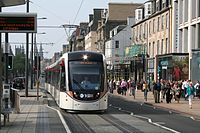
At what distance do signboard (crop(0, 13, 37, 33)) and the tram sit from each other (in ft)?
21.1

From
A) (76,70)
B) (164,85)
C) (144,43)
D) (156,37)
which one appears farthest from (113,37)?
(76,70)

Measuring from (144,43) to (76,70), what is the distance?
53.0m

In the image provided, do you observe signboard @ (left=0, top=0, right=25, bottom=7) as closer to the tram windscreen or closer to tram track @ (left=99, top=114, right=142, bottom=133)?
tram track @ (left=99, top=114, right=142, bottom=133)

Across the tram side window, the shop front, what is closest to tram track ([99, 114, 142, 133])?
the tram side window

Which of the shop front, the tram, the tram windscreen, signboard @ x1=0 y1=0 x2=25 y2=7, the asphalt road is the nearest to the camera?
signboard @ x1=0 y1=0 x2=25 y2=7

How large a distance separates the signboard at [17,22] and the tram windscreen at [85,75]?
653 centimetres

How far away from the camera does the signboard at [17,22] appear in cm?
2042

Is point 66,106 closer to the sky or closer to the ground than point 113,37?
closer to the ground

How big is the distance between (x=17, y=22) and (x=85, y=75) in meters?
7.38

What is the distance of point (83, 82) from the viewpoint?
2725 centimetres

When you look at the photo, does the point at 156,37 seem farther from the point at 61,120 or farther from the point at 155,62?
the point at 61,120

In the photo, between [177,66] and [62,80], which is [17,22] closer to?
[62,80]

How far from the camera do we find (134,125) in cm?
2098

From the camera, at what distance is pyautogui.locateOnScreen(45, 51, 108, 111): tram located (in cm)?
2670
